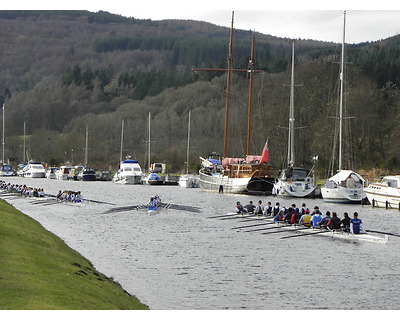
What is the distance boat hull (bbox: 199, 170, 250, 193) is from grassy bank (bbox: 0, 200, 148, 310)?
6595 centimetres

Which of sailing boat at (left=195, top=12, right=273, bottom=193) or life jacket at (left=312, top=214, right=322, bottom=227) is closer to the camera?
life jacket at (left=312, top=214, right=322, bottom=227)

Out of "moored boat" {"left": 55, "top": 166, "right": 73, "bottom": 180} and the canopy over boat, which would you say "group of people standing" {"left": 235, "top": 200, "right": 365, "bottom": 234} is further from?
"moored boat" {"left": 55, "top": 166, "right": 73, "bottom": 180}

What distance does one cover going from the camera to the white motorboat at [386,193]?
7856cm

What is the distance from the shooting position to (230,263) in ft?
142

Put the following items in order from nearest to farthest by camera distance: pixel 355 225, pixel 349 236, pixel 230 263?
pixel 230 263 → pixel 355 225 → pixel 349 236

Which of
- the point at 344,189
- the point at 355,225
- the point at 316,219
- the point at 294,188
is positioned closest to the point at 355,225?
the point at 355,225

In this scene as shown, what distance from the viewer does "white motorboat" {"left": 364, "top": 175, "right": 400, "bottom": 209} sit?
78562mm

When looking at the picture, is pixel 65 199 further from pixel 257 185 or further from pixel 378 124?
pixel 378 124

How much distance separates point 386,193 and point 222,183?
33.0 m

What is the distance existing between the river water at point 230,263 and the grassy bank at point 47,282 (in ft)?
9.66

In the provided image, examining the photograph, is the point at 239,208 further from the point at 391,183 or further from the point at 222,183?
the point at 222,183

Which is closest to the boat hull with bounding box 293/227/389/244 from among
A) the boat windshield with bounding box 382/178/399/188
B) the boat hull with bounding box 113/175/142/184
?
the boat windshield with bounding box 382/178/399/188

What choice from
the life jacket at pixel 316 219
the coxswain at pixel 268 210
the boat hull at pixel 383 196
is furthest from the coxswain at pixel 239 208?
the boat hull at pixel 383 196

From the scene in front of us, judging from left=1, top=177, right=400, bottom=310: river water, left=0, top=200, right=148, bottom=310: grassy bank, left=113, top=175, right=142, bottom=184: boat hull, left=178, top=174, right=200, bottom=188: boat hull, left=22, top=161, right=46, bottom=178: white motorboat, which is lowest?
left=22, top=161, right=46, bottom=178: white motorboat
